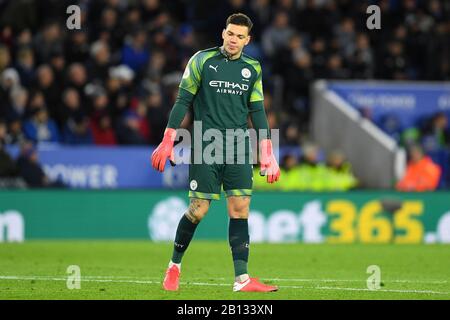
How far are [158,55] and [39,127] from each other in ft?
9.98

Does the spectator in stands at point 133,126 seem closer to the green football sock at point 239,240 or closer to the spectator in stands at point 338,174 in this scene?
the spectator in stands at point 338,174

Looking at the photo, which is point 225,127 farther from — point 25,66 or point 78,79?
point 25,66

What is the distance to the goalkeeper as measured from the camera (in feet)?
32.5

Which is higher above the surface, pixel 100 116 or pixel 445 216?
pixel 100 116

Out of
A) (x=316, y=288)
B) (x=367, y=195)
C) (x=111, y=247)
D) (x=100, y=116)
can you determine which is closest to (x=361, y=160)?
(x=367, y=195)

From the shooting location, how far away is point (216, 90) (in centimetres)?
995

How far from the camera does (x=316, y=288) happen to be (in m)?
10.4

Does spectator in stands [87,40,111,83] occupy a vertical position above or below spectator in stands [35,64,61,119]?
above

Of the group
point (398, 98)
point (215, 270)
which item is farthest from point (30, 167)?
point (398, 98)

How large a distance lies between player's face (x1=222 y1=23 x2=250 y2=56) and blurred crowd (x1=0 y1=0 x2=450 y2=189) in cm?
943

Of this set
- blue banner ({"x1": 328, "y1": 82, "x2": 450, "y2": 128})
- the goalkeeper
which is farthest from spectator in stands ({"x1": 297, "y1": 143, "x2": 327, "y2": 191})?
the goalkeeper

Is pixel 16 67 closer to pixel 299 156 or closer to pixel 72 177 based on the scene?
pixel 72 177

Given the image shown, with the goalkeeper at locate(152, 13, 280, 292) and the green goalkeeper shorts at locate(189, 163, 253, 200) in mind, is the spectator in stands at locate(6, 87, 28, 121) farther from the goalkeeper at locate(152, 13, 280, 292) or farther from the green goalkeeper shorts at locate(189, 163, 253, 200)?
Answer: the green goalkeeper shorts at locate(189, 163, 253, 200)

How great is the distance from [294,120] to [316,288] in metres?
11.5
